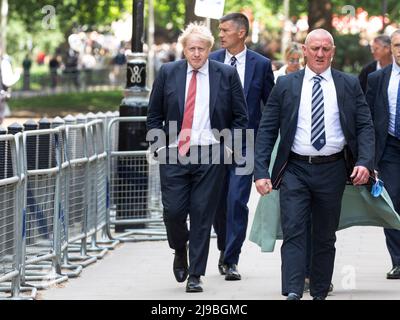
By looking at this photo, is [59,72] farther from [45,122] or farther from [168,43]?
[45,122]

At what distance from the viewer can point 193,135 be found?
32.1ft

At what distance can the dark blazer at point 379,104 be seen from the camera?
1041cm

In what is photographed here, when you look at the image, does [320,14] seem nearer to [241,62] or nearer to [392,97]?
[241,62]

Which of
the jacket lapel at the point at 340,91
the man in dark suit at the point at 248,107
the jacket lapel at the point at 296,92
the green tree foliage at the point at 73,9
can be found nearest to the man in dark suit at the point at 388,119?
the man in dark suit at the point at 248,107

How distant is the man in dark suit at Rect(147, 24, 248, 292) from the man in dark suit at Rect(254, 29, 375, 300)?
37.1 inches

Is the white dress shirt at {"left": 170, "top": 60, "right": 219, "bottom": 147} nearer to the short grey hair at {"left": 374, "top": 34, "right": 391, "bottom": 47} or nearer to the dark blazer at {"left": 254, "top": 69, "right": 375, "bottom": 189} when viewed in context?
the dark blazer at {"left": 254, "top": 69, "right": 375, "bottom": 189}

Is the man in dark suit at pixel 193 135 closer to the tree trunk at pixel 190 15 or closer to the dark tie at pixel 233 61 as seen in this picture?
the dark tie at pixel 233 61

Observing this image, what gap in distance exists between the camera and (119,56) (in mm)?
64938

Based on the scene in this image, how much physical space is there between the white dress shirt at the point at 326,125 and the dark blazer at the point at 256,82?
6.82 ft

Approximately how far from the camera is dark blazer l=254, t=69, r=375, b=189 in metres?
8.80

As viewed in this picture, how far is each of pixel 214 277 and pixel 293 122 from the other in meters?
2.40

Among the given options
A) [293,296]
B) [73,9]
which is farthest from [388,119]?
[73,9]

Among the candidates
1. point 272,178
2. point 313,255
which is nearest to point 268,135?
point 272,178

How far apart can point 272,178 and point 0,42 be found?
1682 inches
